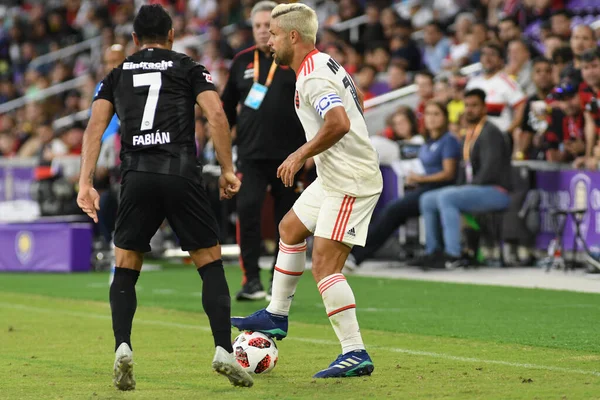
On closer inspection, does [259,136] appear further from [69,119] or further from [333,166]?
[69,119]

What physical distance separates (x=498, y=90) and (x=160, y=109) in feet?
32.5

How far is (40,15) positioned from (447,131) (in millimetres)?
19932

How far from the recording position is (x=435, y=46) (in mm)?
19203

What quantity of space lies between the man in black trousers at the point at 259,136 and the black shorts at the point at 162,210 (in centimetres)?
426

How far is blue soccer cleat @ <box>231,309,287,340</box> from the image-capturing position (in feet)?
22.2

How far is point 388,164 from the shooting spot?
51.6 ft

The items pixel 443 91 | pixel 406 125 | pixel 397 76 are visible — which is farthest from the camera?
pixel 397 76

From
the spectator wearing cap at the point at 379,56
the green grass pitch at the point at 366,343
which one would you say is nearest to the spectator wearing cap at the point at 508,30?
the spectator wearing cap at the point at 379,56

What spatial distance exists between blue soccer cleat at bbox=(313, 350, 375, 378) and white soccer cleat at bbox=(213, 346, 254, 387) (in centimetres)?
50

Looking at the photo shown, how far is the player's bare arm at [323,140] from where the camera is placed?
6.11 metres

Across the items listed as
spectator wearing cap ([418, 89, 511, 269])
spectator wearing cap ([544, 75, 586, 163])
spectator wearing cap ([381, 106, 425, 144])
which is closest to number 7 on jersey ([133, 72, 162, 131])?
spectator wearing cap ([418, 89, 511, 269])

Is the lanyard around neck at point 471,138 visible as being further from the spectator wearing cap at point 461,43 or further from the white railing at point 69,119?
the white railing at point 69,119

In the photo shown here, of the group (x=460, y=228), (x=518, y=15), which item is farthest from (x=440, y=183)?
(x=518, y=15)

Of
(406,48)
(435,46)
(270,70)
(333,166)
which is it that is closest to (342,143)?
(333,166)
